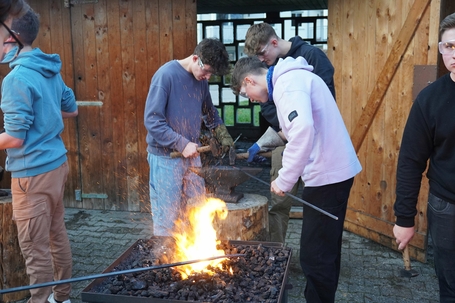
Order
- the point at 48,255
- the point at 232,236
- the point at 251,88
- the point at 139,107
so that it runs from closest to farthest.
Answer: the point at 251,88
the point at 48,255
the point at 232,236
the point at 139,107

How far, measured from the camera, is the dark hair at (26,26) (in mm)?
2915

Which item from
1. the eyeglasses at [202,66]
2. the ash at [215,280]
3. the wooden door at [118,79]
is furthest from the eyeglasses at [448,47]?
the wooden door at [118,79]

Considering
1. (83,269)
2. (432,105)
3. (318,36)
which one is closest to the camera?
(432,105)

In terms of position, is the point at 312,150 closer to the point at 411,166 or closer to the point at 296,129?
the point at 296,129

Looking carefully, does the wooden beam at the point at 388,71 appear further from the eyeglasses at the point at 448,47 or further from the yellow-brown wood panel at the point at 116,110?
the yellow-brown wood panel at the point at 116,110

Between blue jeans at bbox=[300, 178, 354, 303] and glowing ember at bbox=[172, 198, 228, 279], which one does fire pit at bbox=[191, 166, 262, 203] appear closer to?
glowing ember at bbox=[172, 198, 228, 279]

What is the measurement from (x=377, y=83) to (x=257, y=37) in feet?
5.54

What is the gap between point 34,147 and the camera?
10.7ft

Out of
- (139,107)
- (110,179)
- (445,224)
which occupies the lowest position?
(110,179)

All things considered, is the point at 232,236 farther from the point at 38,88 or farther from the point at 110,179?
the point at 110,179

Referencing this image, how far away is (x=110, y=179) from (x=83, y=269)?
2123mm

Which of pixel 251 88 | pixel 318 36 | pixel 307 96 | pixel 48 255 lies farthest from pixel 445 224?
pixel 318 36

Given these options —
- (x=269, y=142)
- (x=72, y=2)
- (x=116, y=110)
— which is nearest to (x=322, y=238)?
(x=269, y=142)

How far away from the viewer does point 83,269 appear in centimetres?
456
